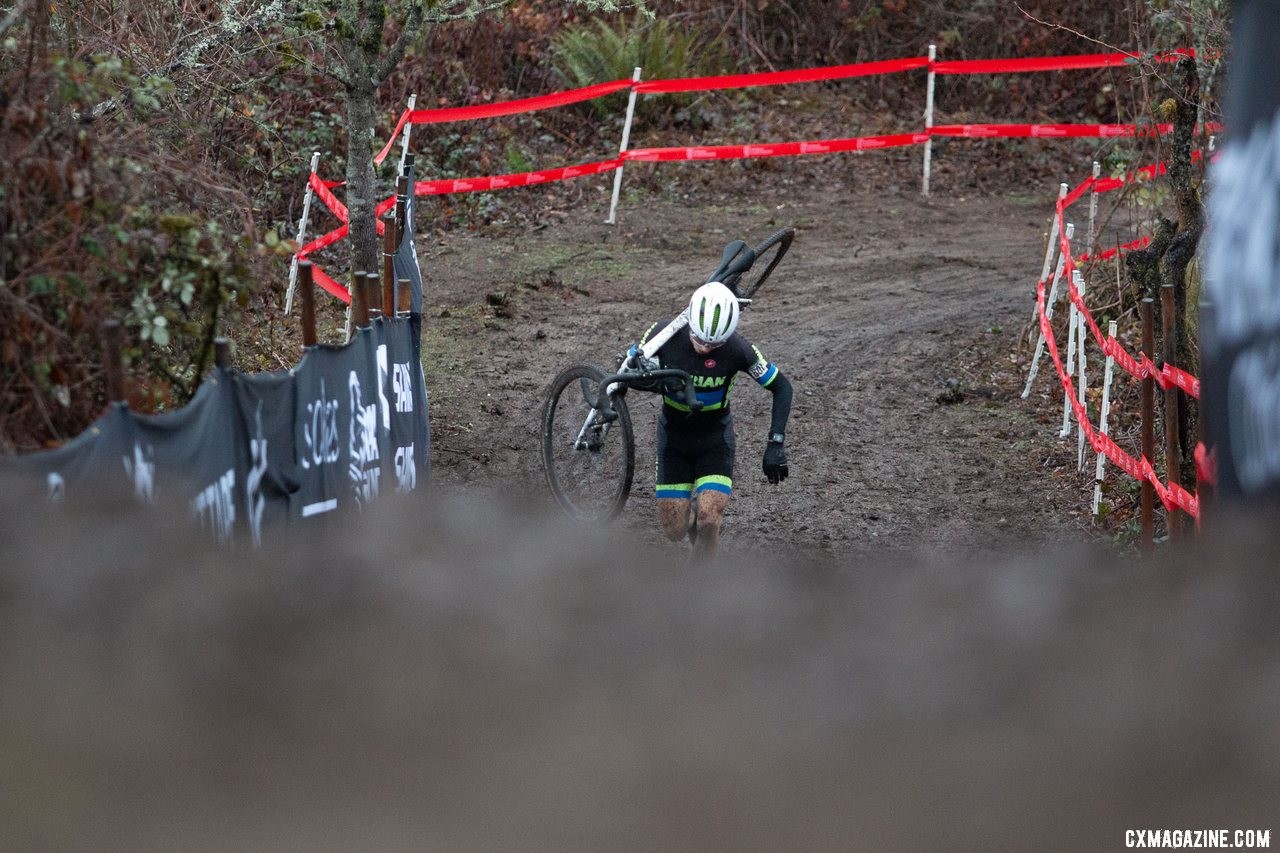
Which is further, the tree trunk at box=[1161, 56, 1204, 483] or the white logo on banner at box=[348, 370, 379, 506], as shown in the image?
the tree trunk at box=[1161, 56, 1204, 483]

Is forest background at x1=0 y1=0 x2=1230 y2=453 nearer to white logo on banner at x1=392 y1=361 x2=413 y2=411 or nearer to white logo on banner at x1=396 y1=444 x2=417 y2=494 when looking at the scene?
white logo on banner at x1=392 y1=361 x2=413 y2=411

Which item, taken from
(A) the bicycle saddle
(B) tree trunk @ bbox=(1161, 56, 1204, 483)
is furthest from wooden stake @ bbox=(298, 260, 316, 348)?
(B) tree trunk @ bbox=(1161, 56, 1204, 483)

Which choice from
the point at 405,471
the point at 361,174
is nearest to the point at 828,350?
the point at 361,174

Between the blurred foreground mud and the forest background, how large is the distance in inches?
69.5

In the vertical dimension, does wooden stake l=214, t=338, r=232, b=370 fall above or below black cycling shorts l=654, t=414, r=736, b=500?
above

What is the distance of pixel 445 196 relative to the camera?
17734 mm

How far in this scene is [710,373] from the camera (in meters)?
8.54

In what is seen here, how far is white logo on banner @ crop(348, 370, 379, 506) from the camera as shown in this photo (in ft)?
25.0

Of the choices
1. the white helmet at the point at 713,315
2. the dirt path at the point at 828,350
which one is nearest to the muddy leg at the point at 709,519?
the white helmet at the point at 713,315

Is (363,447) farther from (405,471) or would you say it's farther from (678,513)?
(678,513)

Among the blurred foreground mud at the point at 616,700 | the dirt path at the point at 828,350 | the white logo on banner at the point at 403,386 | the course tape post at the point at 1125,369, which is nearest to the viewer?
the blurred foreground mud at the point at 616,700

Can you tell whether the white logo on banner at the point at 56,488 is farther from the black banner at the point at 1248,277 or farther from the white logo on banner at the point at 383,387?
the black banner at the point at 1248,277

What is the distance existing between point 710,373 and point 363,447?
7.03 feet

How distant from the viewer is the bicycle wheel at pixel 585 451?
28.8 ft
